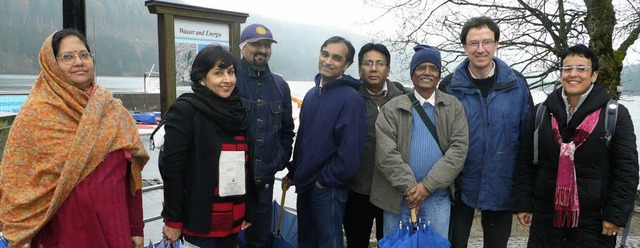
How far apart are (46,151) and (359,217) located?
7.04 feet

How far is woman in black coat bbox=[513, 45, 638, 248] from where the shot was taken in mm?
2676

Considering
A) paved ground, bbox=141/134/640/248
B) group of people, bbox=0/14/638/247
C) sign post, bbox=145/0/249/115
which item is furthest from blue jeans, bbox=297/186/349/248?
paved ground, bbox=141/134/640/248

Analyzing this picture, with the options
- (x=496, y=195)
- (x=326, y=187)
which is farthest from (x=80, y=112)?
(x=496, y=195)

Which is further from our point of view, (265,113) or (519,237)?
(519,237)

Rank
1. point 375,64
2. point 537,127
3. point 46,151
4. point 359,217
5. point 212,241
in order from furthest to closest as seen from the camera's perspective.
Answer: point 359,217 → point 375,64 → point 537,127 → point 212,241 → point 46,151

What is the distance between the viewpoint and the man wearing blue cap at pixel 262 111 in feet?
10.2

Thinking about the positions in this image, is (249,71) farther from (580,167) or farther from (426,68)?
(580,167)

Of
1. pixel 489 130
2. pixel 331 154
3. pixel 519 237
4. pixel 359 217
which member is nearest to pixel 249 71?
pixel 331 154

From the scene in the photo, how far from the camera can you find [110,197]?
2297 mm

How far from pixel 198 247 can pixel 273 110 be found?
3.47 ft

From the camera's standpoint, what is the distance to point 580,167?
274 cm

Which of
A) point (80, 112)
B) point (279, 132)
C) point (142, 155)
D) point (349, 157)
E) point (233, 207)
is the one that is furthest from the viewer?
point (279, 132)

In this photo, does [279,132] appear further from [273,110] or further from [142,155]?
[142,155]

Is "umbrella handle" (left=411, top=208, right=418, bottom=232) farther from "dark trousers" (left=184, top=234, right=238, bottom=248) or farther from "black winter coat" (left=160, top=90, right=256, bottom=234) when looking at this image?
"black winter coat" (left=160, top=90, right=256, bottom=234)
